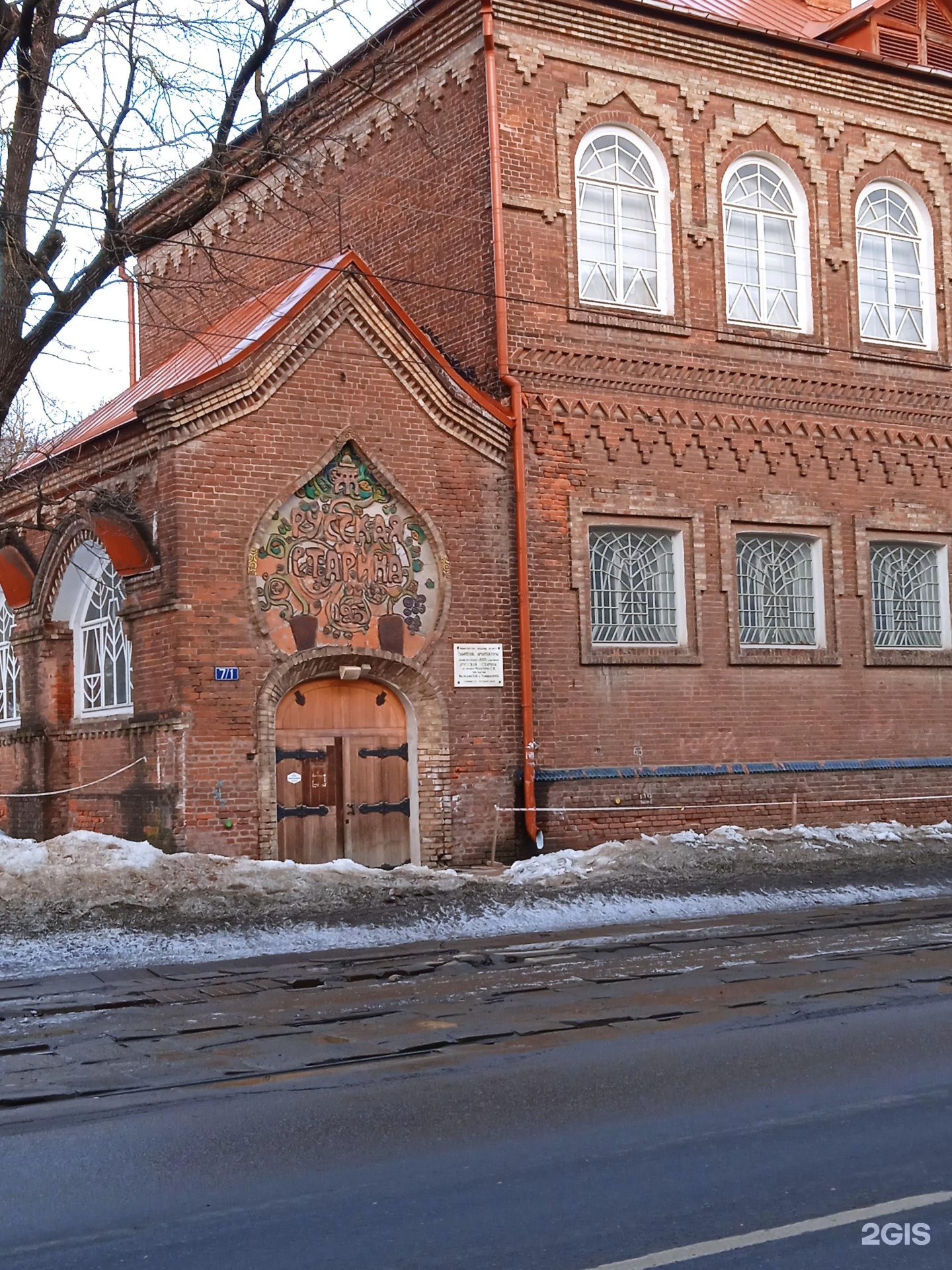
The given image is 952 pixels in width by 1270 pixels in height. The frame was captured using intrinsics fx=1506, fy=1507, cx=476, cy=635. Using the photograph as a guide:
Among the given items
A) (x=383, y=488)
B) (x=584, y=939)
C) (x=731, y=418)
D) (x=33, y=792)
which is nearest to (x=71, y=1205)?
(x=584, y=939)

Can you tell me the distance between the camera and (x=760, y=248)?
65.3 ft

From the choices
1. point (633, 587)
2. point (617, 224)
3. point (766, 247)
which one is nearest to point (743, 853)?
point (633, 587)

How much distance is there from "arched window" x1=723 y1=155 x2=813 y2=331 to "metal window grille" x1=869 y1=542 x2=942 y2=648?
3417 millimetres

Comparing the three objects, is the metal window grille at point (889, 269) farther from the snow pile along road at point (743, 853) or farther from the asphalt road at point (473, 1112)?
the asphalt road at point (473, 1112)

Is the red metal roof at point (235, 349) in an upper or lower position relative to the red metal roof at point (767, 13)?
lower

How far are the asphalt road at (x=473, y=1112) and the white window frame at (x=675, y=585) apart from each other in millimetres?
7340

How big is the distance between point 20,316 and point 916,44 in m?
14.1

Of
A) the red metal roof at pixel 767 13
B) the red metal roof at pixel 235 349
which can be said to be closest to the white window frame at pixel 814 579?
the red metal roof at pixel 235 349

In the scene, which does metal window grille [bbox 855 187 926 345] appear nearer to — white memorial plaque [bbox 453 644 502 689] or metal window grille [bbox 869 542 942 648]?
metal window grille [bbox 869 542 942 648]

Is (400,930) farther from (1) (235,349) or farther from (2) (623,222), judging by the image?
(2) (623,222)

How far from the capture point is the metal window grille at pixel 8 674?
19.3m

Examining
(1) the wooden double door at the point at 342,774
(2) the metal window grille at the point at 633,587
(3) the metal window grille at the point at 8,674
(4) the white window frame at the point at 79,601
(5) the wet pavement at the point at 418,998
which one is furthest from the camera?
(3) the metal window grille at the point at 8,674

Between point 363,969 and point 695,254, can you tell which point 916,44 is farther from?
point 363,969

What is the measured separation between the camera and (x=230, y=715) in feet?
50.6
